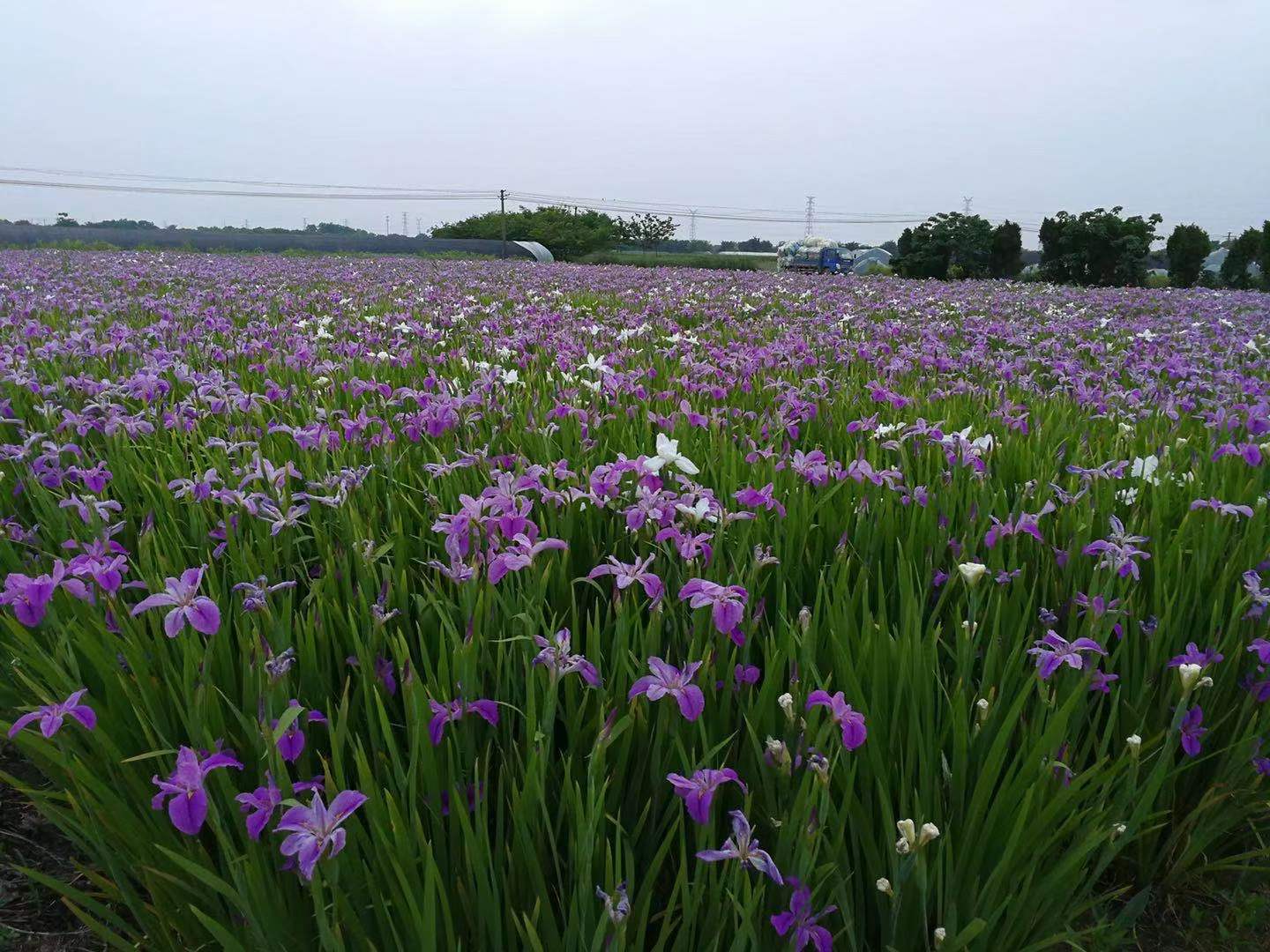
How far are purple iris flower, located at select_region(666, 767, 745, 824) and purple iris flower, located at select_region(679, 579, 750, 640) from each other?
309 millimetres

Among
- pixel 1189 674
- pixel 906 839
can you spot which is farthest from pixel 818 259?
pixel 906 839

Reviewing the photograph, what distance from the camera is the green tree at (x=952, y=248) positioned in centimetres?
3041

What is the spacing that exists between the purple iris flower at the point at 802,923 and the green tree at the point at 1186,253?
1316 inches

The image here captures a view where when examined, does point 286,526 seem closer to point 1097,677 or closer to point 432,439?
point 432,439

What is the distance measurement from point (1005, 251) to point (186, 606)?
3423cm

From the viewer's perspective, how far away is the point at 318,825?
3.55ft

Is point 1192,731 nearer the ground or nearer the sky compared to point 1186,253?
nearer the ground

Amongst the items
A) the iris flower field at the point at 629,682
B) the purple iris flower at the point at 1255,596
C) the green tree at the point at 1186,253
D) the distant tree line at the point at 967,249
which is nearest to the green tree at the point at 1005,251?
the distant tree line at the point at 967,249

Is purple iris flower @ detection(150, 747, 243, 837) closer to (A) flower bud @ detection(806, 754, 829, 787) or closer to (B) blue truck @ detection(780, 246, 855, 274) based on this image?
(A) flower bud @ detection(806, 754, 829, 787)

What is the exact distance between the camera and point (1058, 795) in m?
1.30

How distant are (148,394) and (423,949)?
11.1 feet

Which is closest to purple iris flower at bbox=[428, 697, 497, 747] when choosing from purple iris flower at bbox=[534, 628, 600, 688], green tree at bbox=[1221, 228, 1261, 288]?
purple iris flower at bbox=[534, 628, 600, 688]

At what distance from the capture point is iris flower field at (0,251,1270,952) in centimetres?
125

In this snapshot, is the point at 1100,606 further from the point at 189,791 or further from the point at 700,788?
the point at 189,791
